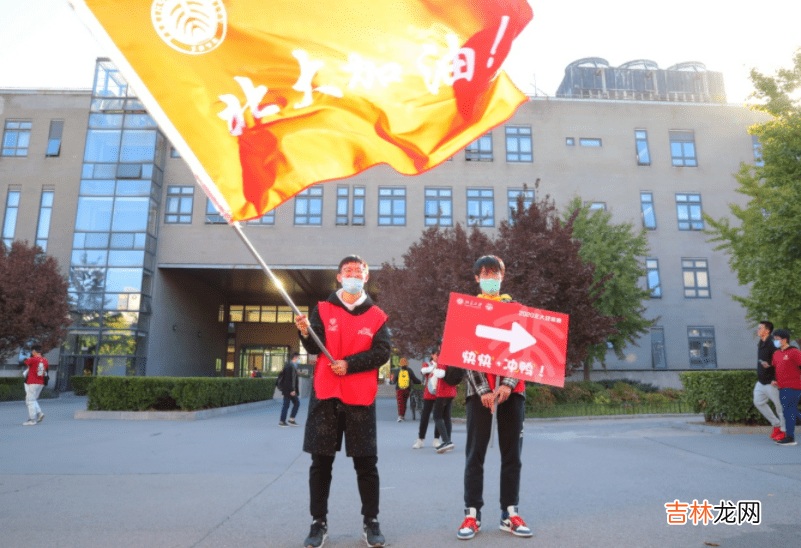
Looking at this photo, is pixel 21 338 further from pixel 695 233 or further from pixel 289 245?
pixel 695 233

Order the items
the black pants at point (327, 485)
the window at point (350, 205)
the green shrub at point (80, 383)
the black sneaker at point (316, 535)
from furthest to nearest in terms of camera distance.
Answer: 1. the window at point (350, 205)
2. the green shrub at point (80, 383)
3. the black pants at point (327, 485)
4. the black sneaker at point (316, 535)

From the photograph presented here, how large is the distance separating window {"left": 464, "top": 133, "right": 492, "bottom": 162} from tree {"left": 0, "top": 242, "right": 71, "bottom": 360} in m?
23.1

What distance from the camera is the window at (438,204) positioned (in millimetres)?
33781

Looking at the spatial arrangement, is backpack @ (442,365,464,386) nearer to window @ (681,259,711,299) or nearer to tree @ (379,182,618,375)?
tree @ (379,182,618,375)

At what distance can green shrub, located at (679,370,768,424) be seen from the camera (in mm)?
11039

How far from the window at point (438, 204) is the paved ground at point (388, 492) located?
24.1 metres

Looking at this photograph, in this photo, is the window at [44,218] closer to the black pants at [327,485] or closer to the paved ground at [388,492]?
the paved ground at [388,492]

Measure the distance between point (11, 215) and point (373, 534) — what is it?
37.6 m

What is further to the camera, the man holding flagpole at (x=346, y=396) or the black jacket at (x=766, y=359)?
the black jacket at (x=766, y=359)

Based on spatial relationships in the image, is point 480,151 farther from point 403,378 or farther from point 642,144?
point 403,378

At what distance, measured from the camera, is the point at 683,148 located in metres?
36.1

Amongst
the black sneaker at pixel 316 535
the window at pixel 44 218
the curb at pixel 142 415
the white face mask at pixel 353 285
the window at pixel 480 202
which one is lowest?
the curb at pixel 142 415

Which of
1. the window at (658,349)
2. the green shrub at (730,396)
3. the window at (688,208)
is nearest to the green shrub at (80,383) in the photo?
the green shrub at (730,396)

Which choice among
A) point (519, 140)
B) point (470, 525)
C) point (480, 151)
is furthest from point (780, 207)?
point (519, 140)
